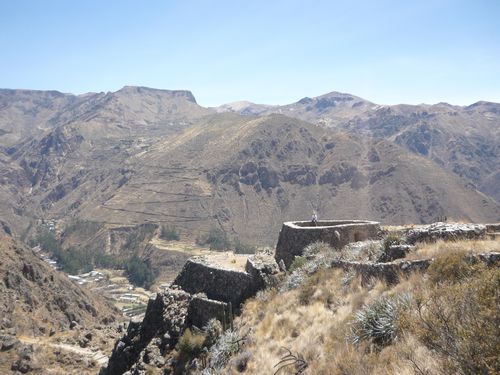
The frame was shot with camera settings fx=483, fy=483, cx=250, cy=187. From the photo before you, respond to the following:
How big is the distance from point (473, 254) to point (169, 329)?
36.3ft

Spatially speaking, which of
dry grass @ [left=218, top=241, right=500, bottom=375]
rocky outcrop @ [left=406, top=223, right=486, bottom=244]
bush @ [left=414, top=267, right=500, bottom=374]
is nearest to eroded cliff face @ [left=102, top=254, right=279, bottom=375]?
dry grass @ [left=218, top=241, right=500, bottom=375]

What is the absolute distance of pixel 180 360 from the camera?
1527 centimetres

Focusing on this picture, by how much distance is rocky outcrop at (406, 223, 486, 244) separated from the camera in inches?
494

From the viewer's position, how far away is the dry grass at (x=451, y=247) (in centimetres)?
1050

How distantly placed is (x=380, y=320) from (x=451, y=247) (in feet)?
9.71

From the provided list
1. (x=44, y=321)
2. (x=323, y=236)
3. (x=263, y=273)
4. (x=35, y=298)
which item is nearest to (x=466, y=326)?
(x=263, y=273)

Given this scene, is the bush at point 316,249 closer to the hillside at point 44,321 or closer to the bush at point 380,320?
the bush at point 380,320

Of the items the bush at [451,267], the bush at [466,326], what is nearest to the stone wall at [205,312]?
the bush at [451,267]

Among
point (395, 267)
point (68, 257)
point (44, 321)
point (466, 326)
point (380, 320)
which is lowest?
point (68, 257)

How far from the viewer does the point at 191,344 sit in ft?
50.4

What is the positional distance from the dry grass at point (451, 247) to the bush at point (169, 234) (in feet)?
492

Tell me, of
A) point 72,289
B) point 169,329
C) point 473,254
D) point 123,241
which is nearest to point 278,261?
point 169,329

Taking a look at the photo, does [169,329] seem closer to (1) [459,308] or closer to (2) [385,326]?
(2) [385,326]

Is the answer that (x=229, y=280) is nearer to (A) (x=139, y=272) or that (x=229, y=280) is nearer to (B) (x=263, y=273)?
(B) (x=263, y=273)
